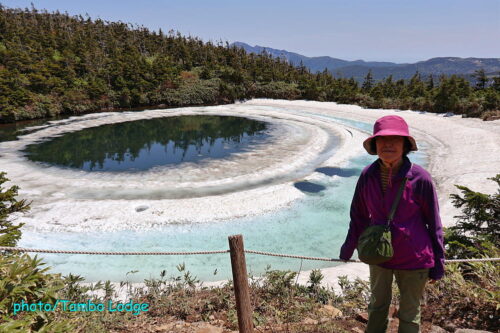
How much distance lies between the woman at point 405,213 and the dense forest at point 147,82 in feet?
79.0

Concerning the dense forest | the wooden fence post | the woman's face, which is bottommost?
the wooden fence post

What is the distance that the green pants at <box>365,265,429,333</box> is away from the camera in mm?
2359

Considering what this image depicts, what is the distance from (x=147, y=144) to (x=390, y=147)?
64.7 feet

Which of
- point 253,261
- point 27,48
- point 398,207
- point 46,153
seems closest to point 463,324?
point 398,207

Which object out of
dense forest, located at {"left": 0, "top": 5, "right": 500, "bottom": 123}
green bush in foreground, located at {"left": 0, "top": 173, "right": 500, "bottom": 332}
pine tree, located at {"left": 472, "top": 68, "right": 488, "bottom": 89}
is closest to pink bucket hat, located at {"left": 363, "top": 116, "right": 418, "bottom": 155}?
green bush in foreground, located at {"left": 0, "top": 173, "right": 500, "bottom": 332}

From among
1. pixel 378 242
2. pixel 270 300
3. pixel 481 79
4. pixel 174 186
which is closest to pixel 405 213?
pixel 378 242

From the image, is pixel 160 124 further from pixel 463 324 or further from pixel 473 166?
pixel 463 324

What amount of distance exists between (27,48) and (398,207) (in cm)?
5304

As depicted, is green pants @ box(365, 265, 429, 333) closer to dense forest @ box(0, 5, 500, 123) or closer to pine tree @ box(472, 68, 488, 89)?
dense forest @ box(0, 5, 500, 123)

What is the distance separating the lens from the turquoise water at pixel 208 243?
23.5 ft

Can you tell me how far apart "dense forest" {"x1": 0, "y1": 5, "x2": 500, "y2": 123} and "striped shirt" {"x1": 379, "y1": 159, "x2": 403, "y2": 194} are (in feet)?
79.2

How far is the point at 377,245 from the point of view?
86.4 inches

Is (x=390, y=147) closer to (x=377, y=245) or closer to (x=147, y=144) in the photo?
(x=377, y=245)

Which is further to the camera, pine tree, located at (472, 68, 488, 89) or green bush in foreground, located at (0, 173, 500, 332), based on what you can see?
pine tree, located at (472, 68, 488, 89)
